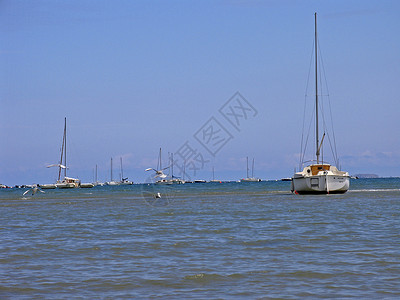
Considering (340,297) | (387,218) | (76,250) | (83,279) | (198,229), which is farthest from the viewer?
(387,218)

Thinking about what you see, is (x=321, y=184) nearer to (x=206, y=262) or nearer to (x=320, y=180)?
(x=320, y=180)

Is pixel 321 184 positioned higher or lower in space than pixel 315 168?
lower

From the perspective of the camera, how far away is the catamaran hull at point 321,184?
56.5 m

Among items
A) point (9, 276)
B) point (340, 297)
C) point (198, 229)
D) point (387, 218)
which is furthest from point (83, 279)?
point (387, 218)

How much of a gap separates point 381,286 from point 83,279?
7.26 m

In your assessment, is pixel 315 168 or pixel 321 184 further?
pixel 315 168

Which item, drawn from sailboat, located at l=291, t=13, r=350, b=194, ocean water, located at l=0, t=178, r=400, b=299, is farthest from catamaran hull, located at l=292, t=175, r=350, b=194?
ocean water, located at l=0, t=178, r=400, b=299

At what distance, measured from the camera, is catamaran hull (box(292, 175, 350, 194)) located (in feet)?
185

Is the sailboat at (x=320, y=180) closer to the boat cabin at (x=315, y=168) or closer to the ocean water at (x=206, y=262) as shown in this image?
the boat cabin at (x=315, y=168)

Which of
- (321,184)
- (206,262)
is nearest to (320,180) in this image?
(321,184)

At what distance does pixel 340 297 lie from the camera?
38.8 ft

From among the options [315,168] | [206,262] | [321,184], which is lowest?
[206,262]

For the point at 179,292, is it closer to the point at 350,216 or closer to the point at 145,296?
the point at 145,296

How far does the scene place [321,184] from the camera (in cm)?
5650
